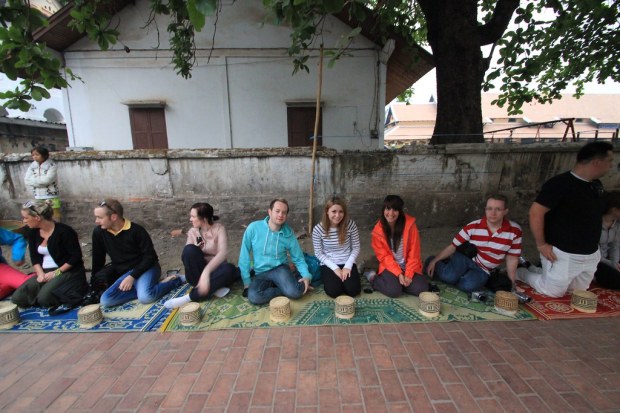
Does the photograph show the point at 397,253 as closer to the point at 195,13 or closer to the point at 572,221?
the point at 572,221

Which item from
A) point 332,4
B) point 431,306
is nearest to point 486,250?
point 431,306

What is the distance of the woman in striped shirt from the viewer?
3330mm

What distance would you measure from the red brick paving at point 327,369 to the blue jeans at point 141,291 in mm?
522

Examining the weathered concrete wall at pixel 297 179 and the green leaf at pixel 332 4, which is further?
the weathered concrete wall at pixel 297 179

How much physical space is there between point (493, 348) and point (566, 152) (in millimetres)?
4741

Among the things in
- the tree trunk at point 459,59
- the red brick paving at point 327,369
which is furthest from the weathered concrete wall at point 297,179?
the red brick paving at point 327,369

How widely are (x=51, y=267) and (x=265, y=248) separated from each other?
8.22 feet

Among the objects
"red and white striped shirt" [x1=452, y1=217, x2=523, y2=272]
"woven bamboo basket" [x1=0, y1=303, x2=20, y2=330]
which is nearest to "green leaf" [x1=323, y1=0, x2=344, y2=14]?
"red and white striped shirt" [x1=452, y1=217, x2=523, y2=272]

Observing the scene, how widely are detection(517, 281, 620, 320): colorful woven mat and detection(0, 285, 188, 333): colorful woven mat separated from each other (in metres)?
3.88

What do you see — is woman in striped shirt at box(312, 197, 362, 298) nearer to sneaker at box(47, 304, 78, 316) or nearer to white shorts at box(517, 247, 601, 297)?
white shorts at box(517, 247, 601, 297)

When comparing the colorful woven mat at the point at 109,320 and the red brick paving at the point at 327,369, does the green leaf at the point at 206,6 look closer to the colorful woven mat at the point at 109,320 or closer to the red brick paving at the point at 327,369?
the red brick paving at the point at 327,369

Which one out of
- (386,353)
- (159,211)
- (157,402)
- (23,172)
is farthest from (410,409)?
(23,172)

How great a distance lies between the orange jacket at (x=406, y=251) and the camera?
11.0ft

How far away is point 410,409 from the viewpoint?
1.92m
